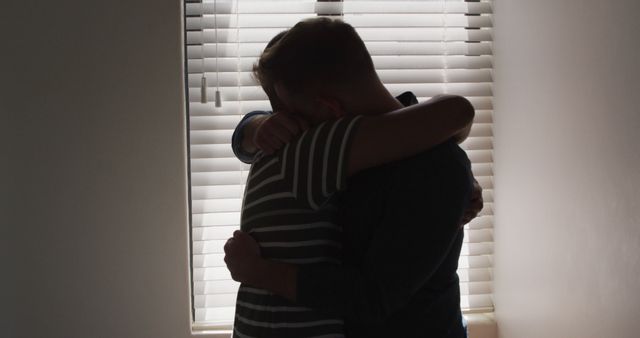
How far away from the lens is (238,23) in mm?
1787

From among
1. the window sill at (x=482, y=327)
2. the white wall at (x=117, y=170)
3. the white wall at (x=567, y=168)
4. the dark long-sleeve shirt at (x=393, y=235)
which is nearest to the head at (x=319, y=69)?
the dark long-sleeve shirt at (x=393, y=235)

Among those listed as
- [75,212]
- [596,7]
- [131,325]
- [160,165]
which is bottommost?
[131,325]

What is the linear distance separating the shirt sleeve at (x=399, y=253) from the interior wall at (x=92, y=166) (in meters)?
0.93

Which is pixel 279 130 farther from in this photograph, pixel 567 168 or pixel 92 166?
pixel 92 166

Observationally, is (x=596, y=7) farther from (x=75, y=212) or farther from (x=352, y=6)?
(x=75, y=212)

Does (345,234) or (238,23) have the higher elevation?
(238,23)

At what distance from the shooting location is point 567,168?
4.57ft

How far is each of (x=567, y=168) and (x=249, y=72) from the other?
0.94 m

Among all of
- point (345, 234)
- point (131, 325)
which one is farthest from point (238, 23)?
point (345, 234)

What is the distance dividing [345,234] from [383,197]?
10 cm

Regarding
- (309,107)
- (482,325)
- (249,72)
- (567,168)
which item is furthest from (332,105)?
(482,325)

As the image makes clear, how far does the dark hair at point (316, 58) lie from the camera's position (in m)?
0.85

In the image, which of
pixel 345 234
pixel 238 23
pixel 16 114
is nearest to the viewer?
pixel 345 234

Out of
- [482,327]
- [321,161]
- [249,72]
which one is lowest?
[482,327]
